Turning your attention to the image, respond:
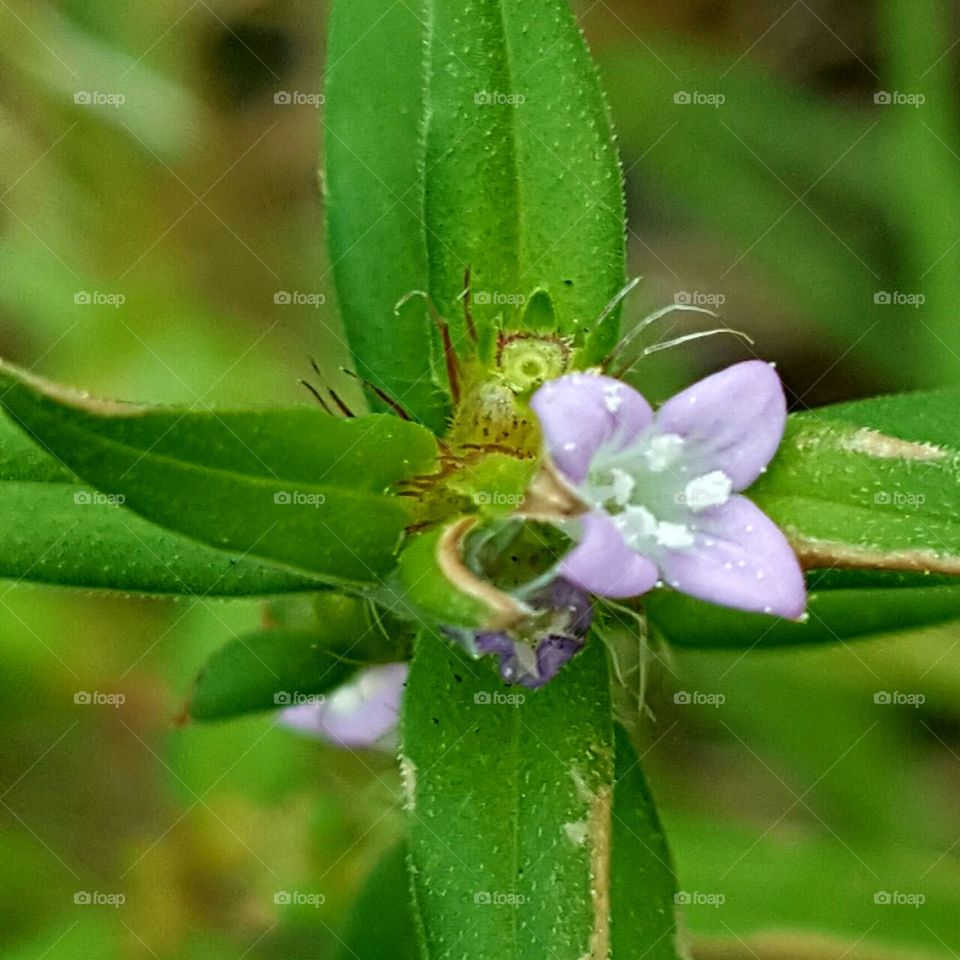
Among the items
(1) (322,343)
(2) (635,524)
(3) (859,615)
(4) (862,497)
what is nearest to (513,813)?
(2) (635,524)

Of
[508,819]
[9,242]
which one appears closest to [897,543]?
[508,819]

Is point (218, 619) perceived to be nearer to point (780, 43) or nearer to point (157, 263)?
point (157, 263)

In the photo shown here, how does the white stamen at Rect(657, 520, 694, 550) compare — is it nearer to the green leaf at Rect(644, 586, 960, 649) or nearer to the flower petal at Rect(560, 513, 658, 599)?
the flower petal at Rect(560, 513, 658, 599)

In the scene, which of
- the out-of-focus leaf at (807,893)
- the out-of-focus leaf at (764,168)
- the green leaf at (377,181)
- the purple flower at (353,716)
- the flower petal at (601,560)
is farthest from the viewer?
the out-of-focus leaf at (764,168)

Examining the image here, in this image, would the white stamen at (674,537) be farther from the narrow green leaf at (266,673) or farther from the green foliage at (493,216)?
the narrow green leaf at (266,673)

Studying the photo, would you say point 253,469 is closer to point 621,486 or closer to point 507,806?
point 621,486

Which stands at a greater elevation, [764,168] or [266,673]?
[764,168]

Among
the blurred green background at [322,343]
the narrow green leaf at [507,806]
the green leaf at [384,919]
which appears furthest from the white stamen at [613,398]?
the blurred green background at [322,343]
